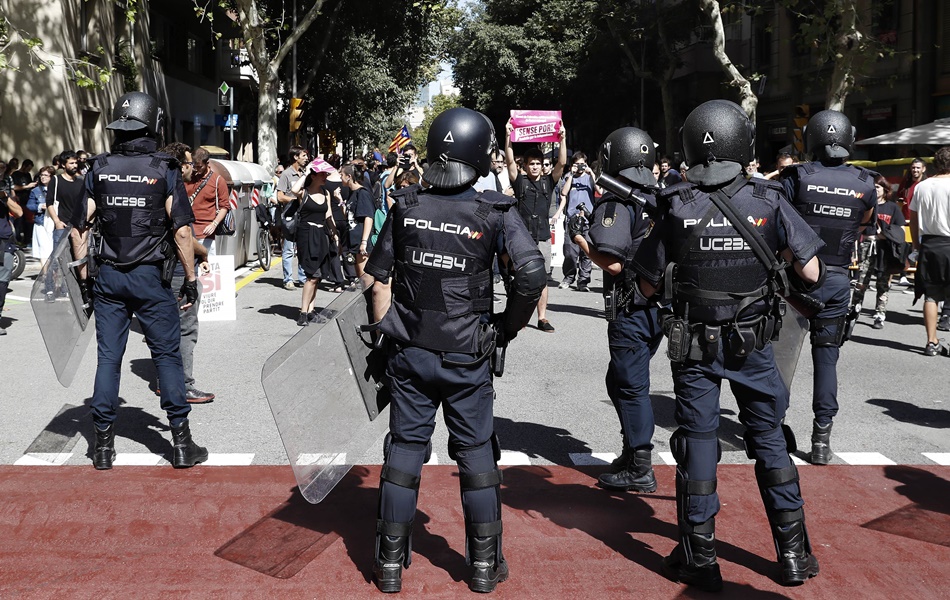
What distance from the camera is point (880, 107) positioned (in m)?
27.9

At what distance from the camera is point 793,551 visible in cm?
417

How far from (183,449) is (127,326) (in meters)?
0.74

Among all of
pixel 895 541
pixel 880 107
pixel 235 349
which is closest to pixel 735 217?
pixel 895 541

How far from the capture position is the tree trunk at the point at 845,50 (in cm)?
1898

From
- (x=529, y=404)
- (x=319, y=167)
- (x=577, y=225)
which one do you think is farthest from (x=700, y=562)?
(x=319, y=167)

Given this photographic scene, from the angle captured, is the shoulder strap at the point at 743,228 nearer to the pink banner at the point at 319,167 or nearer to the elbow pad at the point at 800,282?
the elbow pad at the point at 800,282

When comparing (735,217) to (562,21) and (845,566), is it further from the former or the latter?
(562,21)

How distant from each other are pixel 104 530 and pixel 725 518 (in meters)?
2.89

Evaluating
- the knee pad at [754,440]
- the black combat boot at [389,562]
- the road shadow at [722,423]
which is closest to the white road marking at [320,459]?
the black combat boot at [389,562]

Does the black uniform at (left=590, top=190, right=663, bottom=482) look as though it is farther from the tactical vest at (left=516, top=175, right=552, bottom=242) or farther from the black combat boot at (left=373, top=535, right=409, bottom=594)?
the tactical vest at (left=516, top=175, right=552, bottom=242)

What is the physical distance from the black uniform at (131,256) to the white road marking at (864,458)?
148 inches

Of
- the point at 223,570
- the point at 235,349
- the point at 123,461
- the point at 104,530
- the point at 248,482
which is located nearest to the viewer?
the point at 223,570

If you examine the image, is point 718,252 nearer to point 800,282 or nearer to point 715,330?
point 715,330

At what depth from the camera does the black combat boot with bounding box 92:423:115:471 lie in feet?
18.6
